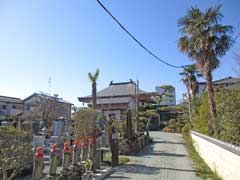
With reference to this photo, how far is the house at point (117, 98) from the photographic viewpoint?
33634 millimetres

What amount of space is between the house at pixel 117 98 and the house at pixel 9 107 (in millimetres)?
11361

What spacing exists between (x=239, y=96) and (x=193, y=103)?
51.8 feet

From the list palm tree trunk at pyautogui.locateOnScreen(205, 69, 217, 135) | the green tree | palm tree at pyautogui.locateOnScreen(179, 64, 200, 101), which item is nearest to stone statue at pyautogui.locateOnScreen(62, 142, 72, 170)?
the green tree

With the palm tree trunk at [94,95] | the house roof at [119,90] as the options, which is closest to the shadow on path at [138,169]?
the palm tree trunk at [94,95]

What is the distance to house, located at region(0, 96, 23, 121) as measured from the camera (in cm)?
3697

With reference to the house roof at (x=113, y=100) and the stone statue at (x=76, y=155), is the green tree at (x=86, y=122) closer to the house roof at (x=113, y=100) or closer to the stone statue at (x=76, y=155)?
the stone statue at (x=76, y=155)

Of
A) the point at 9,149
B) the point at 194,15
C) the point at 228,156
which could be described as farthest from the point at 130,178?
the point at 194,15

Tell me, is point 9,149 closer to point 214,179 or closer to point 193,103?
point 214,179

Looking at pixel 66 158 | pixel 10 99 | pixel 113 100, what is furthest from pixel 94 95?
pixel 10 99

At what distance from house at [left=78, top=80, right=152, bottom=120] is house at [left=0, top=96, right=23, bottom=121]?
1136 cm

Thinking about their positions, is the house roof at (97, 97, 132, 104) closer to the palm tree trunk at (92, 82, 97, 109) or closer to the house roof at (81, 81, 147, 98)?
the house roof at (81, 81, 147, 98)

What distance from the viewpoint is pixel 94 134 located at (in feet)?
40.0

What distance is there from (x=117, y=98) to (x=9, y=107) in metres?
17.5

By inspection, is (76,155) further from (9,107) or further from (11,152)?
(9,107)
